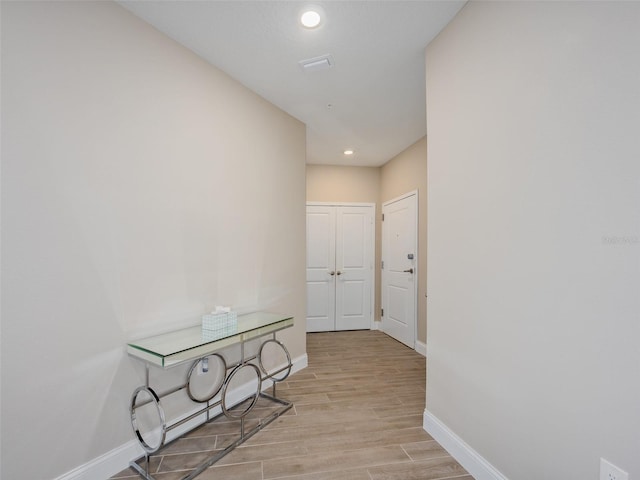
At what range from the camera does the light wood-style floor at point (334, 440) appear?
5.93 ft

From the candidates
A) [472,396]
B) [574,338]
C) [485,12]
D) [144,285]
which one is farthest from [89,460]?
[485,12]

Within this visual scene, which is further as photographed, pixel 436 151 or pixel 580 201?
pixel 436 151

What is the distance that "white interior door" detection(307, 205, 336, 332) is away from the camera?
16.4 feet

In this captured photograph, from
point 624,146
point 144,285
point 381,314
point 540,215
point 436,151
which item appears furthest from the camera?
point 381,314

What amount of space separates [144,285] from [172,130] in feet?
3.40

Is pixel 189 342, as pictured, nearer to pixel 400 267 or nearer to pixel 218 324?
pixel 218 324

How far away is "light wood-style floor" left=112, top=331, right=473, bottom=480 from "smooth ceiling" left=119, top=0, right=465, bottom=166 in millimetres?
2674

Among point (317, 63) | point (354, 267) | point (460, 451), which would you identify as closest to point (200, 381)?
point (460, 451)

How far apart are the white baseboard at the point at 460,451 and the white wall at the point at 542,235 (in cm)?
5

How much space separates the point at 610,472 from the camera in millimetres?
1106

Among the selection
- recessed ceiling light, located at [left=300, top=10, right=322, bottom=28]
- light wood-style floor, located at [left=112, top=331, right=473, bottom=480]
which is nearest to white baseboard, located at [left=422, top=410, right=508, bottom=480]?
light wood-style floor, located at [left=112, top=331, right=473, bottom=480]

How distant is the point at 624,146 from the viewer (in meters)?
1.06

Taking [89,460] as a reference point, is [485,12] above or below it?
above

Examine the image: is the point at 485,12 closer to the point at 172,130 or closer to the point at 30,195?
the point at 172,130
